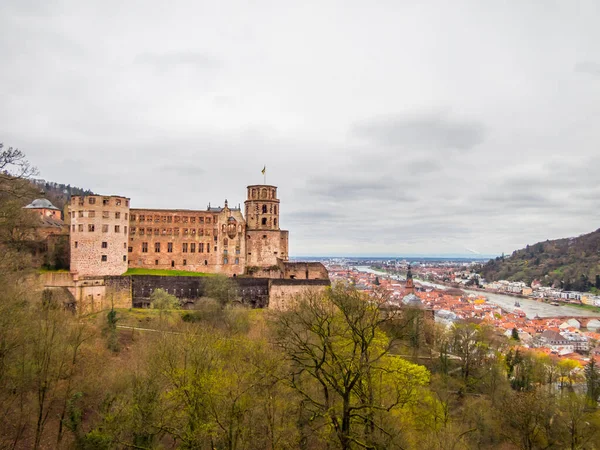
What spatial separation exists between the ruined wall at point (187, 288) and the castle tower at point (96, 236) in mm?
3439

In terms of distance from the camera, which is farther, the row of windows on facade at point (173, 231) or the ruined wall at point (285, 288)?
the row of windows on facade at point (173, 231)

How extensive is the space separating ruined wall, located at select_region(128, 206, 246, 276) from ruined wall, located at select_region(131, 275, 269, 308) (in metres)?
5.94

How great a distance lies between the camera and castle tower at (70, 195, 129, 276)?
42656 millimetres

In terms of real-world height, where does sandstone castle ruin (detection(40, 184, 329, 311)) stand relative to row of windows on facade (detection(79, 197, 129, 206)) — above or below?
below

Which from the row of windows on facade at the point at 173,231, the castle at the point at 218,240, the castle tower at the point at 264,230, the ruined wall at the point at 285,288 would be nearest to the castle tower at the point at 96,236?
the castle at the point at 218,240

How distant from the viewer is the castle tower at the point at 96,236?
42656 mm

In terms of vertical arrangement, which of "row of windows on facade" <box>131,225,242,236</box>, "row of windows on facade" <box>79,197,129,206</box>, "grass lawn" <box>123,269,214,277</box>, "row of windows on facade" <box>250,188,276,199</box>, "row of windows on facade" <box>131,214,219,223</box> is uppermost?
"row of windows on facade" <box>250,188,276,199</box>

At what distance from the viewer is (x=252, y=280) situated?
45.7m

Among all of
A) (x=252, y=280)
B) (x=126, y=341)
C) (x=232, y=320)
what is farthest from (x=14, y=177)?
(x=252, y=280)

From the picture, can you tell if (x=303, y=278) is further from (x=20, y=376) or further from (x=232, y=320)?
(x=20, y=376)

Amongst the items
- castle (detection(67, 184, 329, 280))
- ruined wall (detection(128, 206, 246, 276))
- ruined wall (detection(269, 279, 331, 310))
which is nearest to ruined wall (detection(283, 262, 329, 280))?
castle (detection(67, 184, 329, 280))

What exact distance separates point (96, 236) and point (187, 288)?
10046mm

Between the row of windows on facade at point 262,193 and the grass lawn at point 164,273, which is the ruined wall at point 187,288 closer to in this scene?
the grass lawn at point 164,273

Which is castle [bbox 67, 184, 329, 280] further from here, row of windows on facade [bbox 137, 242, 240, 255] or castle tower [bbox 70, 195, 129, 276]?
castle tower [bbox 70, 195, 129, 276]
